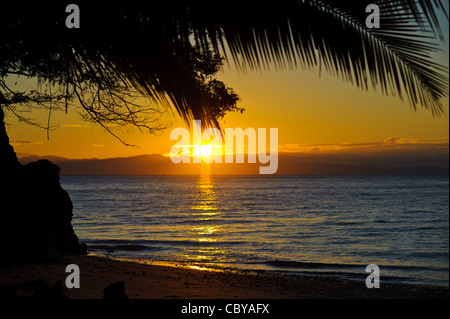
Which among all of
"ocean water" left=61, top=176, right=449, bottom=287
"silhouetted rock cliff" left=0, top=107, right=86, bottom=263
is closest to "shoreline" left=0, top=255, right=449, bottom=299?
"silhouetted rock cliff" left=0, top=107, right=86, bottom=263

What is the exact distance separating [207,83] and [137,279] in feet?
19.6

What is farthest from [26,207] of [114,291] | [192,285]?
[114,291]

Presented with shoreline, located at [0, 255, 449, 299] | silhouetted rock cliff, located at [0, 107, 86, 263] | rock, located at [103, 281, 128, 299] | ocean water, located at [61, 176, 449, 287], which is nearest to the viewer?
rock, located at [103, 281, 128, 299]

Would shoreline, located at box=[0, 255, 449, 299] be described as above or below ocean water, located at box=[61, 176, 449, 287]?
above

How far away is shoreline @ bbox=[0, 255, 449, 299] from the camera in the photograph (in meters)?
9.94

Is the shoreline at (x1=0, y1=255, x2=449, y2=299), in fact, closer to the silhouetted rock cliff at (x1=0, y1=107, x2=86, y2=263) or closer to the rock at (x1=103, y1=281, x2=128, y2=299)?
the silhouetted rock cliff at (x1=0, y1=107, x2=86, y2=263)

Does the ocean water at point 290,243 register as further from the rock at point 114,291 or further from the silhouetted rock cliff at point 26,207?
the rock at point 114,291

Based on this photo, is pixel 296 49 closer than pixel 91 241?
Yes

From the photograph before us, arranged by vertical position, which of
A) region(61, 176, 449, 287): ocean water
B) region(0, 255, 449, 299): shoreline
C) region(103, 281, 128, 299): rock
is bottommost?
region(61, 176, 449, 287): ocean water

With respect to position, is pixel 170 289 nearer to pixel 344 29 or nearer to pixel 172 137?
pixel 172 137

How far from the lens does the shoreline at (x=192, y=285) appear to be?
9.94m

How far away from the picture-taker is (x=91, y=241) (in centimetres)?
2719
